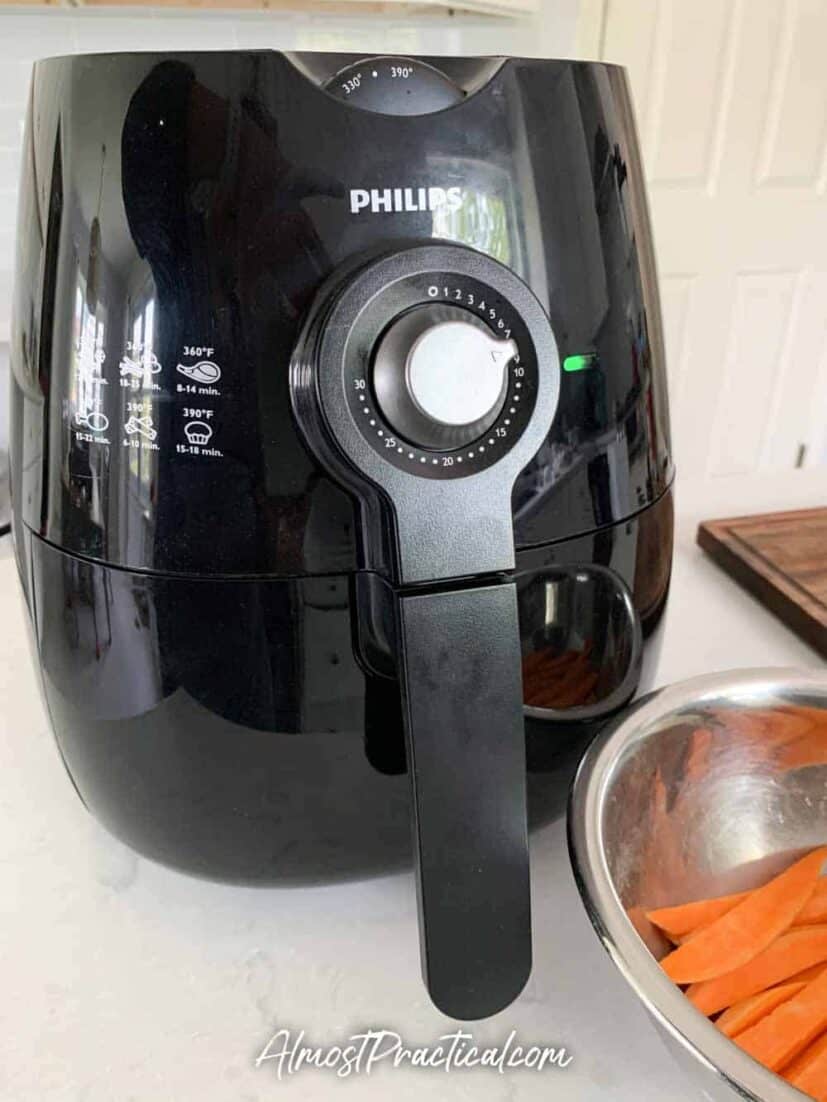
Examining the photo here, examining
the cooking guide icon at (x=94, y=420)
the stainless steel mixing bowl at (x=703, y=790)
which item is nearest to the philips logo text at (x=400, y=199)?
the cooking guide icon at (x=94, y=420)

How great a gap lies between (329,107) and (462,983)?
299 millimetres

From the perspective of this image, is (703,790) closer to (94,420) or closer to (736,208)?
(94,420)

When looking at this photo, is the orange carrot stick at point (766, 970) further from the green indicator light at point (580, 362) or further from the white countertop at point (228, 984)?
the green indicator light at point (580, 362)

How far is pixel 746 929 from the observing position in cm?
42

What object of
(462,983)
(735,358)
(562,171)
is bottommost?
(462,983)

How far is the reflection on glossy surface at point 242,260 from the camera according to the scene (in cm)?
32

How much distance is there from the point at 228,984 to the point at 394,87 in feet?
1.14

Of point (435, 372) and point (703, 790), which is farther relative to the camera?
point (703, 790)

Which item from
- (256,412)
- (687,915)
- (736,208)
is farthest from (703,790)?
(736,208)

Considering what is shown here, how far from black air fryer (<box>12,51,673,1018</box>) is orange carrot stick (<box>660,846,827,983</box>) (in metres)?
0.09

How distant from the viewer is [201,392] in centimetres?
33

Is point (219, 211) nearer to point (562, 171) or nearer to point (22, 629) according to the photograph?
point (562, 171)

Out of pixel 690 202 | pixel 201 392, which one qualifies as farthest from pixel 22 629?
pixel 690 202

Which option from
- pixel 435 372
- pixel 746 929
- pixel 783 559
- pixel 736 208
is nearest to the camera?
pixel 435 372
